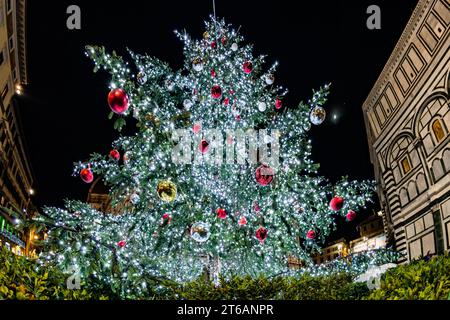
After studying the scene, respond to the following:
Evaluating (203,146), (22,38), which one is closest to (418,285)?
(203,146)

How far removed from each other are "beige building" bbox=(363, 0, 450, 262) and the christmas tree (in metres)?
7.41

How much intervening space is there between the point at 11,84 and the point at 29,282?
3322cm

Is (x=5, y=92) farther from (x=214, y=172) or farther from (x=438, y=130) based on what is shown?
(x=438, y=130)

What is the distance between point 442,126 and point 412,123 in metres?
2.68

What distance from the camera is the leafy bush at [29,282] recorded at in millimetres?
3575

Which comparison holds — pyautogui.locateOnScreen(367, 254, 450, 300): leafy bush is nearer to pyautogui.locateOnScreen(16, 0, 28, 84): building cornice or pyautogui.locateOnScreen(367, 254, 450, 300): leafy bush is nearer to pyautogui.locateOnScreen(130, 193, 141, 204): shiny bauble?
pyautogui.locateOnScreen(130, 193, 141, 204): shiny bauble

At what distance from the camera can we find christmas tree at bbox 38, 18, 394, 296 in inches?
361

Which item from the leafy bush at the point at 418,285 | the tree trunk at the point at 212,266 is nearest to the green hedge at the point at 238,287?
the leafy bush at the point at 418,285

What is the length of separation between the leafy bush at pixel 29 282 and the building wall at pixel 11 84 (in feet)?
34.7

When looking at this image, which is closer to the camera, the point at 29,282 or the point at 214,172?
the point at 29,282

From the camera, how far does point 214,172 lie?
10891 millimetres

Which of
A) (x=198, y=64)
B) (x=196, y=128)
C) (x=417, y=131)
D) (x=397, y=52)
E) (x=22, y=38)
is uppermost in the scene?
(x=22, y=38)

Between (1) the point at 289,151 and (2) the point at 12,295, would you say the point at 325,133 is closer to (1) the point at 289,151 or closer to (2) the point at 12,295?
(1) the point at 289,151

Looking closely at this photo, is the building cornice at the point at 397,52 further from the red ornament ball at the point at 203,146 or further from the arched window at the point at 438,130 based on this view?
the red ornament ball at the point at 203,146
